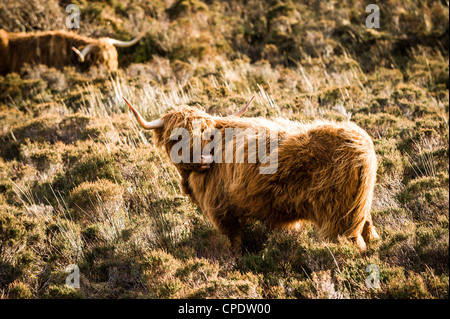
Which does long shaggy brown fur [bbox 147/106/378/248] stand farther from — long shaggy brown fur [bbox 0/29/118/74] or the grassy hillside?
long shaggy brown fur [bbox 0/29/118/74]

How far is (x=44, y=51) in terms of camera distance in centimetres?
1346

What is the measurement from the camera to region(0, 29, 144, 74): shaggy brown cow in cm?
1319

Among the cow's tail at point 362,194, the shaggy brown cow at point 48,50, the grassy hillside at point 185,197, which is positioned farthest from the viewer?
the shaggy brown cow at point 48,50

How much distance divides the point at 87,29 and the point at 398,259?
53.5 ft

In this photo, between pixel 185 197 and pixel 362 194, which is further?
pixel 185 197

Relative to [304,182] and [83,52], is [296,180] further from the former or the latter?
[83,52]

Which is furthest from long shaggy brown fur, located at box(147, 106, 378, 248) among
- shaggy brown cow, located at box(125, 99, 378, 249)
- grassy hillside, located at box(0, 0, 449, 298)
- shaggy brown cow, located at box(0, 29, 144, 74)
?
shaggy brown cow, located at box(0, 29, 144, 74)

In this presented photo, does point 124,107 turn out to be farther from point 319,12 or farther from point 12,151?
point 319,12

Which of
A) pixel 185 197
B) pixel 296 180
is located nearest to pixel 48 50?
pixel 185 197

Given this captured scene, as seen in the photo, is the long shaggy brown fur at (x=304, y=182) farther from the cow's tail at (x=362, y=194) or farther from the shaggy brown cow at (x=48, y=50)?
the shaggy brown cow at (x=48, y=50)

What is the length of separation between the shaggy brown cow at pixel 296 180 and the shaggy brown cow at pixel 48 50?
1030cm

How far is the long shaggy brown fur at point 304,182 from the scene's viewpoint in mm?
3121

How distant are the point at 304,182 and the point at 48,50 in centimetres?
1282

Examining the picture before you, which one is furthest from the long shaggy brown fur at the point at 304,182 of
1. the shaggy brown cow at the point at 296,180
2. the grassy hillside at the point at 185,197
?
the grassy hillside at the point at 185,197
